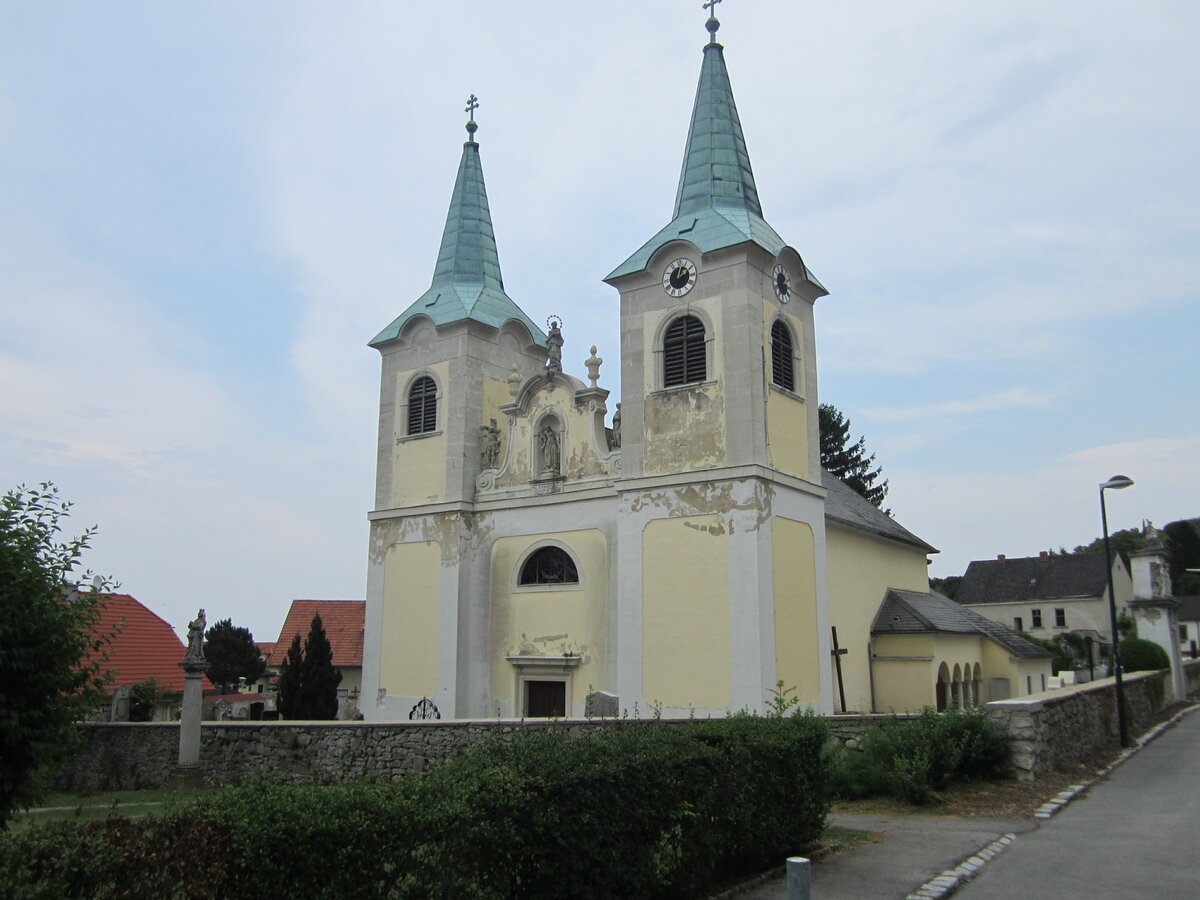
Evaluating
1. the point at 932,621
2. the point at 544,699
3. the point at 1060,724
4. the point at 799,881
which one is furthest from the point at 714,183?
the point at 799,881

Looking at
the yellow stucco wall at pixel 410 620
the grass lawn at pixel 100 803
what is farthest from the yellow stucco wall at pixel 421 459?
the grass lawn at pixel 100 803

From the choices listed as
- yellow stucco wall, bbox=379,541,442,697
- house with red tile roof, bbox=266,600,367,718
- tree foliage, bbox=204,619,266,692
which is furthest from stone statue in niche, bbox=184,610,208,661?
tree foliage, bbox=204,619,266,692

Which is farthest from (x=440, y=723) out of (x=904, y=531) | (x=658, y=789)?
(x=904, y=531)

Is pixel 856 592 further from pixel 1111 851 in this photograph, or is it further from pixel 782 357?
pixel 1111 851

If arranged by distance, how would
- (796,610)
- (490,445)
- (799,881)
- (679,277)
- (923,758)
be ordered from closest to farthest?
1. (799,881)
2. (923,758)
3. (796,610)
4. (679,277)
5. (490,445)

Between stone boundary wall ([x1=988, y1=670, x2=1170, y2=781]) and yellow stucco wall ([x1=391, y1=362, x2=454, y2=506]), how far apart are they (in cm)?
1468

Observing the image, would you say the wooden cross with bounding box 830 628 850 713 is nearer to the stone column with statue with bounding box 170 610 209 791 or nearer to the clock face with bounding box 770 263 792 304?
the clock face with bounding box 770 263 792 304

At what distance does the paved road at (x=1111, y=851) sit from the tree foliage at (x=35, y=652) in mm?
8300

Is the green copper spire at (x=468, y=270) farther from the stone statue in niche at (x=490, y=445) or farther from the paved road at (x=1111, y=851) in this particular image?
the paved road at (x=1111, y=851)

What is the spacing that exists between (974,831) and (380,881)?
829 centimetres

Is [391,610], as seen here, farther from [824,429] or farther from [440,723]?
Answer: [824,429]

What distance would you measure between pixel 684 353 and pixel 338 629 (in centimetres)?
3120

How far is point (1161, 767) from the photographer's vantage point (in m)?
17.8

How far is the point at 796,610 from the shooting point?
2111 centimetres
